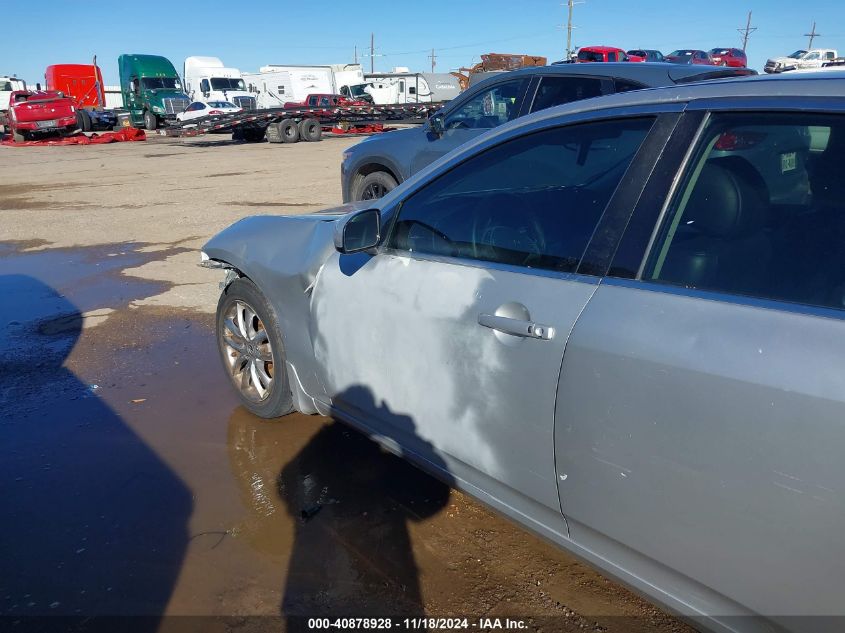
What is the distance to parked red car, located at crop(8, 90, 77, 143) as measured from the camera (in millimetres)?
28938

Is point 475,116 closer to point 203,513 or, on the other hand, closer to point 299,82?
point 203,513

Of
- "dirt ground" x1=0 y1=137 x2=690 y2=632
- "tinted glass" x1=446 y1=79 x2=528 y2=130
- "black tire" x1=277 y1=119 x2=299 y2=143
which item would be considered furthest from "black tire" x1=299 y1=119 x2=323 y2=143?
"dirt ground" x1=0 y1=137 x2=690 y2=632

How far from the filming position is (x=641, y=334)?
5.89 feet

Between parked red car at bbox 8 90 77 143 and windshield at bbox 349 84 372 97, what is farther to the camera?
windshield at bbox 349 84 372 97

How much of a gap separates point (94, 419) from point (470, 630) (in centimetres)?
261

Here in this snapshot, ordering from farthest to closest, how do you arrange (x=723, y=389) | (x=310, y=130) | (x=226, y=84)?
(x=226, y=84)
(x=310, y=130)
(x=723, y=389)

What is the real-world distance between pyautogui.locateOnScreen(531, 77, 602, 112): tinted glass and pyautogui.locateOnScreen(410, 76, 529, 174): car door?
7.7 inches

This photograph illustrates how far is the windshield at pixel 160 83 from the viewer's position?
107 feet

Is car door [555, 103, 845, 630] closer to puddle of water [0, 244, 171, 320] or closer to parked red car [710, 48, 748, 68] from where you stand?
puddle of water [0, 244, 171, 320]

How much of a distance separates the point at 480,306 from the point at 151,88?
34974 millimetres

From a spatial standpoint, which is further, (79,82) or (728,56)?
(79,82)

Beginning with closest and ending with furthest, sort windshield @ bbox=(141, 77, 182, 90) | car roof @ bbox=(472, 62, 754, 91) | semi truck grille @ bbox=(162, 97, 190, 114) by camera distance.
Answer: car roof @ bbox=(472, 62, 754, 91) < semi truck grille @ bbox=(162, 97, 190, 114) < windshield @ bbox=(141, 77, 182, 90)

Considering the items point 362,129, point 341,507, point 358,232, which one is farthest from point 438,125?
point 362,129

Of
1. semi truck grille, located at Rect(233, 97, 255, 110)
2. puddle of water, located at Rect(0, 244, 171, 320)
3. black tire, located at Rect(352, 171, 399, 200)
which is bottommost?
puddle of water, located at Rect(0, 244, 171, 320)
